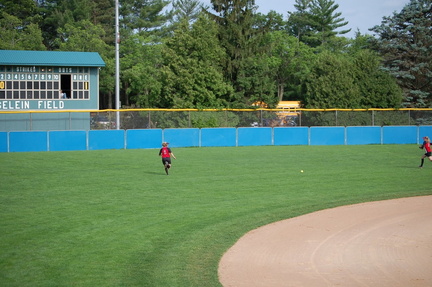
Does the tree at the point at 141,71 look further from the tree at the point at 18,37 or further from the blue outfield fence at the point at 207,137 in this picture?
the blue outfield fence at the point at 207,137

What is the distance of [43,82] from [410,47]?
38.8m

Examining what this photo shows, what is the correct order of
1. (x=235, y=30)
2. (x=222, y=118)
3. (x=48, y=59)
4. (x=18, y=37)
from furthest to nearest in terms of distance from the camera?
(x=18, y=37) < (x=235, y=30) < (x=48, y=59) < (x=222, y=118)

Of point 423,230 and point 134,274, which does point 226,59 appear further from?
point 134,274

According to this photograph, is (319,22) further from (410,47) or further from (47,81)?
(47,81)

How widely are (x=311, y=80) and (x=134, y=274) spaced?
45.8m

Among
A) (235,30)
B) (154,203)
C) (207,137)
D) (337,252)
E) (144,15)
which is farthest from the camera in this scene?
(144,15)

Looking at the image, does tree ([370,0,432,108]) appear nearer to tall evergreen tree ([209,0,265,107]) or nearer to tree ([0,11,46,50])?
tall evergreen tree ([209,0,265,107])

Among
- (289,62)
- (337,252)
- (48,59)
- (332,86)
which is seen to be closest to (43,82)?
(48,59)

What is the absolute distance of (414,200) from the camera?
17.4m

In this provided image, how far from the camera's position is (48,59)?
4181cm

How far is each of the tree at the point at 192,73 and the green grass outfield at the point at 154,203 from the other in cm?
1982

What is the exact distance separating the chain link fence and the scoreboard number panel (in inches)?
198

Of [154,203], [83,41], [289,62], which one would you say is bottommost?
[154,203]

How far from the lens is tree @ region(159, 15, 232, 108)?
51000 millimetres
